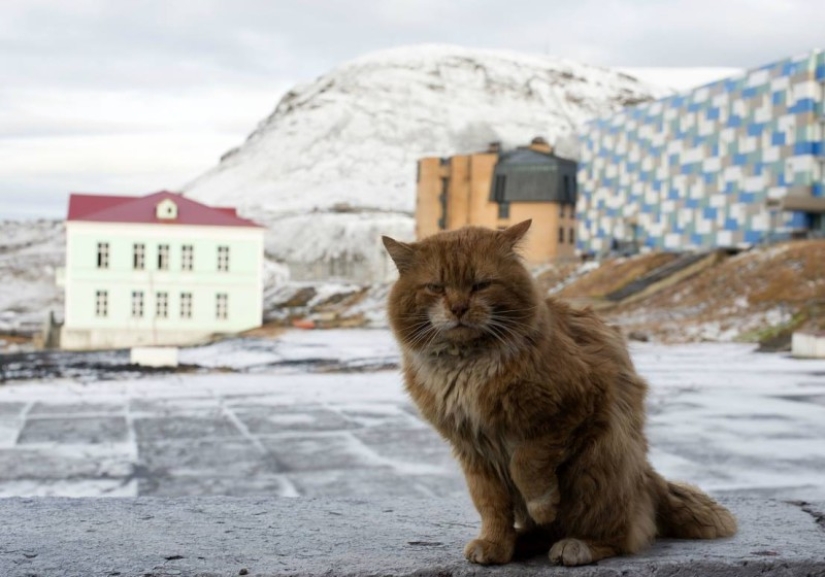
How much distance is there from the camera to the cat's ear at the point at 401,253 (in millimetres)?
2982

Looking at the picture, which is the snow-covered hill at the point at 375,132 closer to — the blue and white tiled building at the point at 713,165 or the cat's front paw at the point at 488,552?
the blue and white tiled building at the point at 713,165

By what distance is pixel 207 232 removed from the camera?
150ft

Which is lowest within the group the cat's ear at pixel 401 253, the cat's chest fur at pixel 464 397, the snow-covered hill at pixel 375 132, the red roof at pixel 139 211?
the cat's chest fur at pixel 464 397

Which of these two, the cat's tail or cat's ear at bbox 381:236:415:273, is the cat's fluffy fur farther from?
the cat's tail

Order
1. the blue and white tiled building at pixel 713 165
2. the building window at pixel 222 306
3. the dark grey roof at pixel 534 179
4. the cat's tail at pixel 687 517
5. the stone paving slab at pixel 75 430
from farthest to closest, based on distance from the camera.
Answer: the dark grey roof at pixel 534 179
the blue and white tiled building at pixel 713 165
the building window at pixel 222 306
the stone paving slab at pixel 75 430
the cat's tail at pixel 687 517

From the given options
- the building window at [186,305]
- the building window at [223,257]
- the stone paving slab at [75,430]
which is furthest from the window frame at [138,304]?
the stone paving slab at [75,430]

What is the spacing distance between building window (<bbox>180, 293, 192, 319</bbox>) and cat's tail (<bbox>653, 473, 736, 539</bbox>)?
4365 centimetres

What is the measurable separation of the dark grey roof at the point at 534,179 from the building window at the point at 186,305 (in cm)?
3225

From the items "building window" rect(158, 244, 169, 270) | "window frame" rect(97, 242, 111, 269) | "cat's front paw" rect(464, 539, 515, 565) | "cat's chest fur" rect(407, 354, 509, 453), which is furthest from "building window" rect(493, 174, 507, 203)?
"cat's front paw" rect(464, 539, 515, 565)

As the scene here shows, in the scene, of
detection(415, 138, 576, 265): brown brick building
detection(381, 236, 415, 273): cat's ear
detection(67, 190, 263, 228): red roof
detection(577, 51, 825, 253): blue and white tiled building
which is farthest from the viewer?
detection(415, 138, 576, 265): brown brick building

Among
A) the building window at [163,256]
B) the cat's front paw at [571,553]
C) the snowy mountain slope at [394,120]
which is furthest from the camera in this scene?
the snowy mountain slope at [394,120]

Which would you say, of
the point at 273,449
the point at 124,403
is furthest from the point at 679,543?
the point at 124,403

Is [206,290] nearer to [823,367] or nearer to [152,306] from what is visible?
[152,306]

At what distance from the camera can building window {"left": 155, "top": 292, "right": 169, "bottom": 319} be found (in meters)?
45.4
